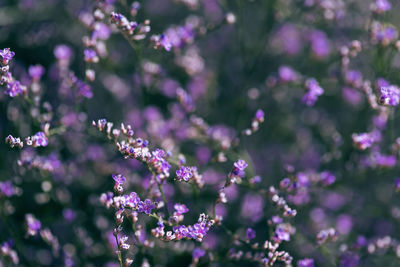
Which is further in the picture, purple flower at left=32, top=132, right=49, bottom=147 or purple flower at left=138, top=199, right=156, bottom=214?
purple flower at left=32, top=132, right=49, bottom=147

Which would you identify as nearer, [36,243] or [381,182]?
[36,243]

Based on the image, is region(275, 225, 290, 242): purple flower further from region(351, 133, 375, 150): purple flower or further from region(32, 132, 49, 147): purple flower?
region(32, 132, 49, 147): purple flower

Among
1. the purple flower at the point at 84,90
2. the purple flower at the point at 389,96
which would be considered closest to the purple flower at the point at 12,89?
the purple flower at the point at 84,90

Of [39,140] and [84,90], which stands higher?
[84,90]

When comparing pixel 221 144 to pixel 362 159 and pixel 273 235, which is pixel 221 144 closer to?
pixel 273 235

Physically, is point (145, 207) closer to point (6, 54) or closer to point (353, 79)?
point (6, 54)

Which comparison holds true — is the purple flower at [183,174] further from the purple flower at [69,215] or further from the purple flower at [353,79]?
the purple flower at [353,79]

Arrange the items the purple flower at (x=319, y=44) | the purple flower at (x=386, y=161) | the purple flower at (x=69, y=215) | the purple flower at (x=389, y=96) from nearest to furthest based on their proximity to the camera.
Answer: the purple flower at (x=389, y=96) < the purple flower at (x=386, y=161) < the purple flower at (x=69, y=215) < the purple flower at (x=319, y=44)

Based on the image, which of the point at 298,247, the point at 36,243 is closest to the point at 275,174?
the point at 298,247

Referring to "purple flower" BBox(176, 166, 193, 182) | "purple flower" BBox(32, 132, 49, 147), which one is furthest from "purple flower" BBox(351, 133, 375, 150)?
"purple flower" BBox(32, 132, 49, 147)

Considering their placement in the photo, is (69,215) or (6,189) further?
(69,215)

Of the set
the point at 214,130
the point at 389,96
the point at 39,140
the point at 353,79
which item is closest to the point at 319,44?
the point at 353,79
